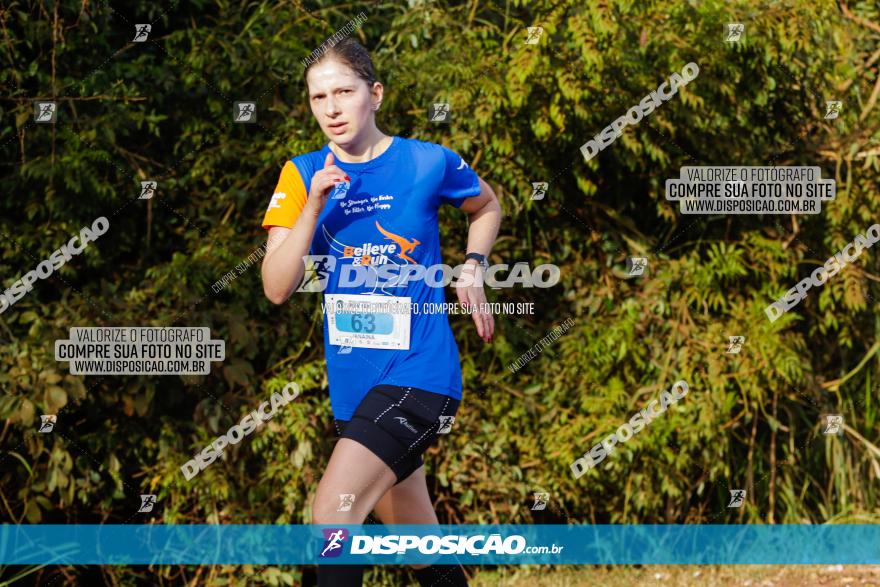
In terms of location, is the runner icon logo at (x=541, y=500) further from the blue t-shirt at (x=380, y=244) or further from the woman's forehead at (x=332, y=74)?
the woman's forehead at (x=332, y=74)

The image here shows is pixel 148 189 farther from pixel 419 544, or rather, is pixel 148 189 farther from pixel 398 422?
pixel 398 422

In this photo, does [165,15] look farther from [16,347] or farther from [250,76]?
[16,347]

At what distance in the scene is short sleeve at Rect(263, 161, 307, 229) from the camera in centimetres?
373

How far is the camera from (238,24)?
6.14 meters

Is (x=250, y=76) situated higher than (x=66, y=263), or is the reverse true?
(x=250, y=76)

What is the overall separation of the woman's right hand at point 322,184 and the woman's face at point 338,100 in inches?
9.8

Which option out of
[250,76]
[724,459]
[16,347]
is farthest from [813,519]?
[16,347]

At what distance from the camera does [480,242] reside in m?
4.23

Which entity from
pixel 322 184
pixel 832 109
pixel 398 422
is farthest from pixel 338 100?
pixel 832 109

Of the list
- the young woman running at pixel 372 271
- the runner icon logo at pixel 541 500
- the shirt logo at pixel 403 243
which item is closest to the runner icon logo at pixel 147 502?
the runner icon logo at pixel 541 500

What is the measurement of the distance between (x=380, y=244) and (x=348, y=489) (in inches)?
31.1

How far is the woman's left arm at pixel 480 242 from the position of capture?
3.94 metres

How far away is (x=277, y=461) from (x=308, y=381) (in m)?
0.43

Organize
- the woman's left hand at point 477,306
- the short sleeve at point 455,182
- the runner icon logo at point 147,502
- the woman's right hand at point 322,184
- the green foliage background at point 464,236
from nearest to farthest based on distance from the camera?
the woman's right hand at point 322,184
the woman's left hand at point 477,306
the short sleeve at point 455,182
the green foliage background at point 464,236
the runner icon logo at point 147,502
